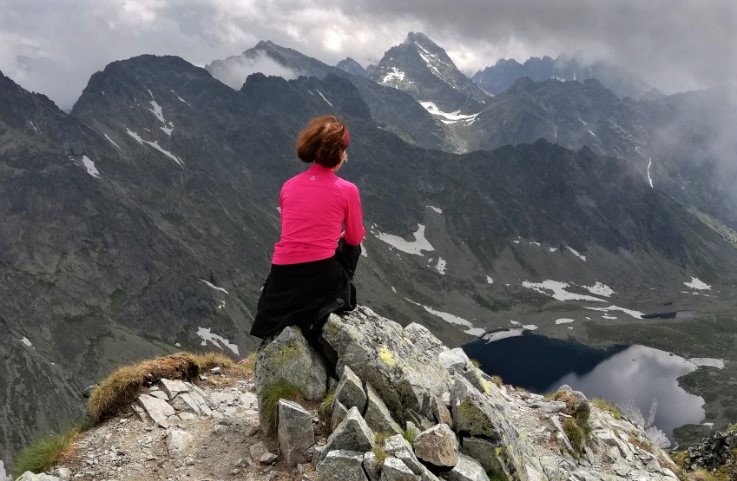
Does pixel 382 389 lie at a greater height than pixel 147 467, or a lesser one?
greater

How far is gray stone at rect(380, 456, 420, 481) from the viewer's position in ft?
23.5

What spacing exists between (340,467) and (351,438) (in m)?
0.47

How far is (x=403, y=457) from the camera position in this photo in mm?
7457

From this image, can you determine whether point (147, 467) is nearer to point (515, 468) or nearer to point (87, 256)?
point (515, 468)

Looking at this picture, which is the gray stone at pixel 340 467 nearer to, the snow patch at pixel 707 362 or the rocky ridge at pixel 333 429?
the rocky ridge at pixel 333 429

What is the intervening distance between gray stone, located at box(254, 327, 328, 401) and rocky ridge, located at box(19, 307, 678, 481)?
0.02 meters

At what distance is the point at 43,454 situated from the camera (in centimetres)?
921

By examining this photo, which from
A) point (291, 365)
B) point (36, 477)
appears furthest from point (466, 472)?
point (36, 477)

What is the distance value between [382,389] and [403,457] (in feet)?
6.54

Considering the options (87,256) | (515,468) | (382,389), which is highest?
(382,389)

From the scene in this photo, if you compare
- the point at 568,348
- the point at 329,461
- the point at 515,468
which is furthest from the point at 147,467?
the point at 568,348

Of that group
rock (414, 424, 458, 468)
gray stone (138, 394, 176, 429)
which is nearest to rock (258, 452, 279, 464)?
rock (414, 424, 458, 468)

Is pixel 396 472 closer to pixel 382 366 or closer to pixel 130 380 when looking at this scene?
pixel 382 366

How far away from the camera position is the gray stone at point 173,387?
11828 mm
